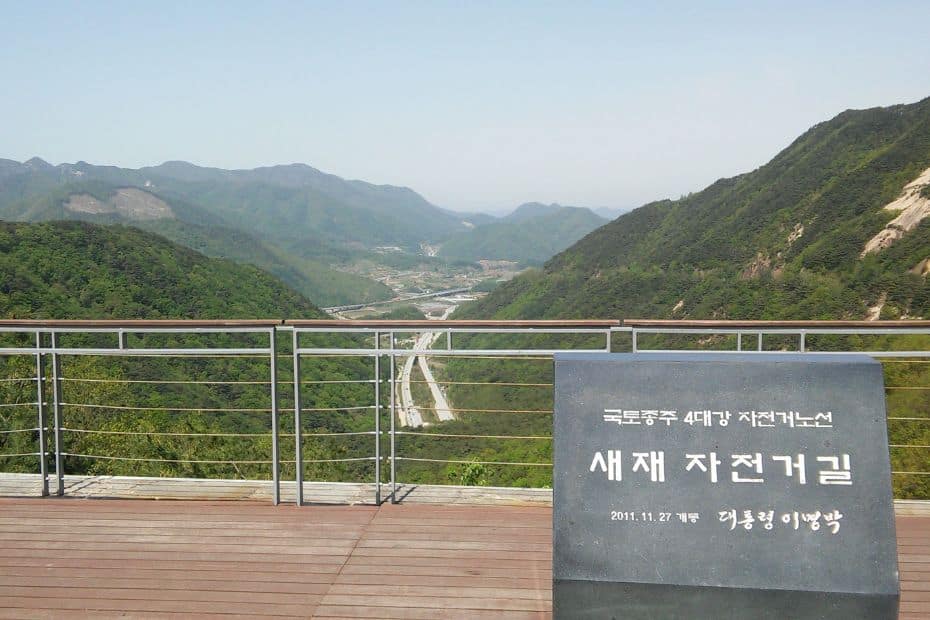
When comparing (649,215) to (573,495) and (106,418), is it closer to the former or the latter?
(106,418)

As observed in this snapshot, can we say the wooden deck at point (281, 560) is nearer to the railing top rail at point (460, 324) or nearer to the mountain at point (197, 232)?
the railing top rail at point (460, 324)

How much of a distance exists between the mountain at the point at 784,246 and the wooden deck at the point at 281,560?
90.0 feet

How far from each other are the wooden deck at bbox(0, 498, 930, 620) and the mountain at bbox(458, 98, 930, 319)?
27431 millimetres

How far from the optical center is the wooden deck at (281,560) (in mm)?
2594

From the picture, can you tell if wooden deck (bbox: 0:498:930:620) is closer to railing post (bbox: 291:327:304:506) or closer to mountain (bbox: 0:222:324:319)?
railing post (bbox: 291:327:304:506)

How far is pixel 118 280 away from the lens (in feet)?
120

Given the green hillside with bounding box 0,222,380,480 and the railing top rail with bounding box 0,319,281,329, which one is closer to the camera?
the railing top rail with bounding box 0,319,281,329

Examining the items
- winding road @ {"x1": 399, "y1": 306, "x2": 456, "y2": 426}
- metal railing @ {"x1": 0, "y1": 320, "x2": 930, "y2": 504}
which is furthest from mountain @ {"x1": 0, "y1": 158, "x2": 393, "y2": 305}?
metal railing @ {"x1": 0, "y1": 320, "x2": 930, "y2": 504}

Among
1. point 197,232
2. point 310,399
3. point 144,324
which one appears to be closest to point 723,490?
point 144,324

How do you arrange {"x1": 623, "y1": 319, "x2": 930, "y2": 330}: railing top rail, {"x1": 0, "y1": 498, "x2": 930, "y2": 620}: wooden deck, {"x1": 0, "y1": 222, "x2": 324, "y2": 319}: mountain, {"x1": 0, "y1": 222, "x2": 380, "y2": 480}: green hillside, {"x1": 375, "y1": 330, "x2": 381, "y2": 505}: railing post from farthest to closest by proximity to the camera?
{"x1": 0, "y1": 222, "x2": 324, "y2": 319}: mountain < {"x1": 0, "y1": 222, "x2": 380, "y2": 480}: green hillside < {"x1": 375, "y1": 330, "x2": 381, "y2": 505}: railing post < {"x1": 623, "y1": 319, "x2": 930, "y2": 330}: railing top rail < {"x1": 0, "y1": 498, "x2": 930, "y2": 620}: wooden deck

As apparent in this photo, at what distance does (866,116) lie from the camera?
58.8m

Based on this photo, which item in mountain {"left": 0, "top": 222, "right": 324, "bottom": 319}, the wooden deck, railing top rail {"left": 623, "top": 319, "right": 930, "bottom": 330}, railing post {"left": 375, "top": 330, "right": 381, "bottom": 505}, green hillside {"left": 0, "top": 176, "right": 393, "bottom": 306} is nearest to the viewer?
the wooden deck

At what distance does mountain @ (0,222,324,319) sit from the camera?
3161 centimetres

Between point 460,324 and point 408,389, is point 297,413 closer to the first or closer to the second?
point 460,324
